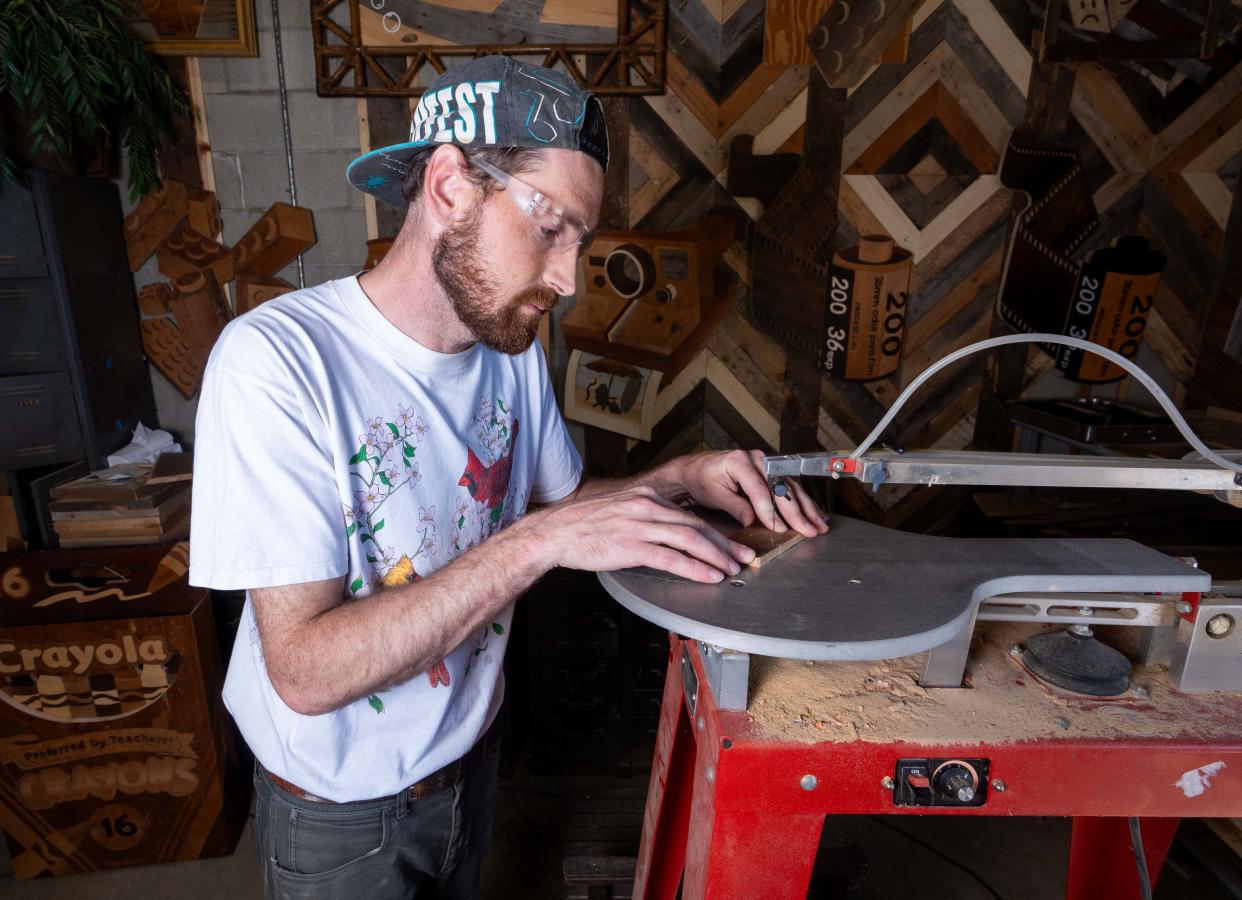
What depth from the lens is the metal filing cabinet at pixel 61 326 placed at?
235 centimetres

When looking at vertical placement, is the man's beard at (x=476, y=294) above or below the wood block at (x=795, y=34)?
below

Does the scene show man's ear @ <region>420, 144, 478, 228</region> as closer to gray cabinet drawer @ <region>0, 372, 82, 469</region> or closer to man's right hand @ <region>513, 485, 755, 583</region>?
man's right hand @ <region>513, 485, 755, 583</region>

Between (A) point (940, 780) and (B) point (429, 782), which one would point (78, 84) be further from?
(A) point (940, 780)

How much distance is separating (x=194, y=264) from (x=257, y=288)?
25 centimetres

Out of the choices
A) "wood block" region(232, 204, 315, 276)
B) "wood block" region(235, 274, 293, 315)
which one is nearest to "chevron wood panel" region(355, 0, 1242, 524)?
"wood block" region(232, 204, 315, 276)

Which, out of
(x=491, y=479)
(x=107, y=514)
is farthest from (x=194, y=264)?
(x=491, y=479)

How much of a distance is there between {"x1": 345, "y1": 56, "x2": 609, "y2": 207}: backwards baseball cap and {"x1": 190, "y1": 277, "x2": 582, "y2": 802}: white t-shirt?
0.29m

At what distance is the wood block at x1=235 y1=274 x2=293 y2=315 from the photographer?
287 centimetres

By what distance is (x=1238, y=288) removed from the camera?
2.90m

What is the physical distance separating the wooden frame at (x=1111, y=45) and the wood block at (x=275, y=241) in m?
2.68

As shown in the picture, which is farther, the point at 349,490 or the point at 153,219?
the point at 153,219

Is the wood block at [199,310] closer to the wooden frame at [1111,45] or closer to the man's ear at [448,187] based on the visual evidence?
the man's ear at [448,187]

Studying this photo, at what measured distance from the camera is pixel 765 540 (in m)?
1.30

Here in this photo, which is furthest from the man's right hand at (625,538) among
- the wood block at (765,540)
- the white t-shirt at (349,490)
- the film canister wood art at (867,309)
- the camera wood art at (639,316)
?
the film canister wood art at (867,309)
